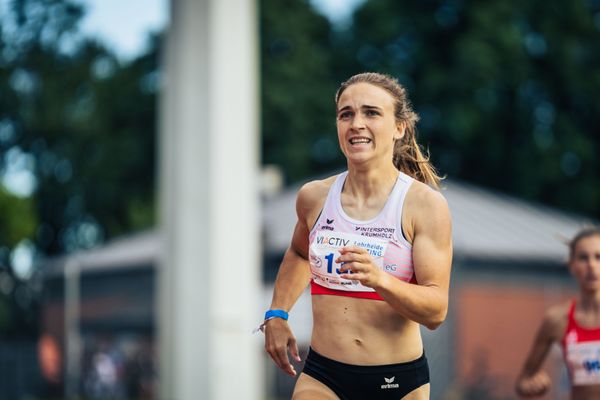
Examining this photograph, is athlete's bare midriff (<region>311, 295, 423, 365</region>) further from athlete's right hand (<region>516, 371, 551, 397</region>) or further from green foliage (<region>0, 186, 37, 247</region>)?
green foliage (<region>0, 186, 37, 247</region>)

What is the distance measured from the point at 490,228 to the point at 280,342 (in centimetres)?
2678

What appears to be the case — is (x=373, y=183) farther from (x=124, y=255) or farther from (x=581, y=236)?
(x=124, y=255)

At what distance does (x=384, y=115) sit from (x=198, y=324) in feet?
30.9

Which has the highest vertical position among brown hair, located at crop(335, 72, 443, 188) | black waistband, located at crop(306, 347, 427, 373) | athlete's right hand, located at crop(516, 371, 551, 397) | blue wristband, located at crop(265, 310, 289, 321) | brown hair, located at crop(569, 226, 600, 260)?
brown hair, located at crop(335, 72, 443, 188)

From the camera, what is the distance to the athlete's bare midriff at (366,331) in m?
4.38

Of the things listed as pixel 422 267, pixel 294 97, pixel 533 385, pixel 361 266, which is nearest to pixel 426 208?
pixel 422 267

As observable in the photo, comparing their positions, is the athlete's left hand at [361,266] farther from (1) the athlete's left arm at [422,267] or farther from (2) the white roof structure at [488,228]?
(2) the white roof structure at [488,228]

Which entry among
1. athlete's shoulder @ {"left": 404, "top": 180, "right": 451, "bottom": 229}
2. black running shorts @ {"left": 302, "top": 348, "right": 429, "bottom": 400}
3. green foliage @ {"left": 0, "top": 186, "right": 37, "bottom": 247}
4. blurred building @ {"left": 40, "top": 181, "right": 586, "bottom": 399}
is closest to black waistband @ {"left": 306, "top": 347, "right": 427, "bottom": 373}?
black running shorts @ {"left": 302, "top": 348, "right": 429, "bottom": 400}

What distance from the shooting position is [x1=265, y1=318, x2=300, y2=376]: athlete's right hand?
4.45m

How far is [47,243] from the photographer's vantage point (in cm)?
5197

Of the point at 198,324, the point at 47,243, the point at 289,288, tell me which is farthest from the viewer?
the point at 47,243

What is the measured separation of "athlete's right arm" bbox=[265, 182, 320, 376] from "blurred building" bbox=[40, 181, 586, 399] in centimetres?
2143

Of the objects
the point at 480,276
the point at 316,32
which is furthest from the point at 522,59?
the point at 480,276

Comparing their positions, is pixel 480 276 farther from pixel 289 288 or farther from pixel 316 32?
pixel 289 288
